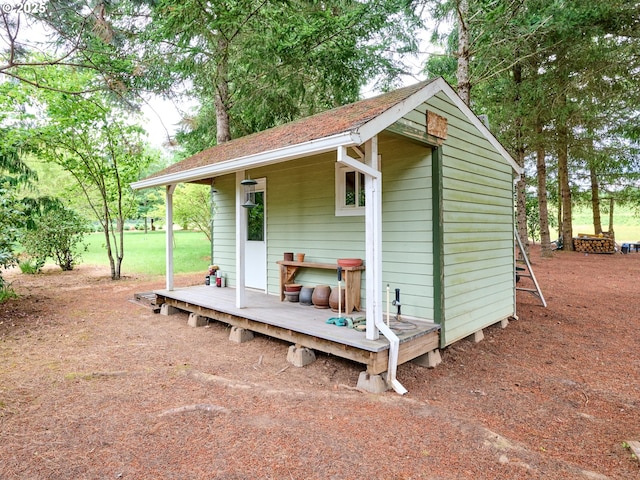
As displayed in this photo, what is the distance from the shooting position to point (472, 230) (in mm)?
4785

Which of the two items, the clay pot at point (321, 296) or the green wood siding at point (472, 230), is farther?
the clay pot at point (321, 296)

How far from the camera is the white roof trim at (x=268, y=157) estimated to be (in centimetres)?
321

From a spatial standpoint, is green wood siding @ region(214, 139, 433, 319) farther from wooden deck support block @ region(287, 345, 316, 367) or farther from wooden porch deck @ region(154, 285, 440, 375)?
wooden deck support block @ region(287, 345, 316, 367)

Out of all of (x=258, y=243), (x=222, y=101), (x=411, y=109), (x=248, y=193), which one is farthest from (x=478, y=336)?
(x=222, y=101)

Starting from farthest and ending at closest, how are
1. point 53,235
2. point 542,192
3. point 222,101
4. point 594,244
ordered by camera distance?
point 594,244 → point 542,192 → point 53,235 → point 222,101

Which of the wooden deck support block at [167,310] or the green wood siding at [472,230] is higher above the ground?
the green wood siding at [472,230]

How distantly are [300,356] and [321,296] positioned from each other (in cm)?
116

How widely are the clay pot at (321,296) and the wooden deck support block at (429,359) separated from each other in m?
1.42

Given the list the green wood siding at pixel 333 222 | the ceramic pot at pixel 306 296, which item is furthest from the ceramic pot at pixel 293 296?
the green wood siding at pixel 333 222

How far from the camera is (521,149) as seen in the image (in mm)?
11477

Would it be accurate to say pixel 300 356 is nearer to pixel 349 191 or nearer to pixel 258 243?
pixel 349 191

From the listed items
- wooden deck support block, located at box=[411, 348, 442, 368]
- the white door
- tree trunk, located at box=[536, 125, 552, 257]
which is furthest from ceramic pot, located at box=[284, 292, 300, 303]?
tree trunk, located at box=[536, 125, 552, 257]

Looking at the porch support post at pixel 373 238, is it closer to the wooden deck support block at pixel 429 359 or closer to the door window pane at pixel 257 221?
the wooden deck support block at pixel 429 359

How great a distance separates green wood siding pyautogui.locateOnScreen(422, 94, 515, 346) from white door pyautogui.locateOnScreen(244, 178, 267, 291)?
127 inches
